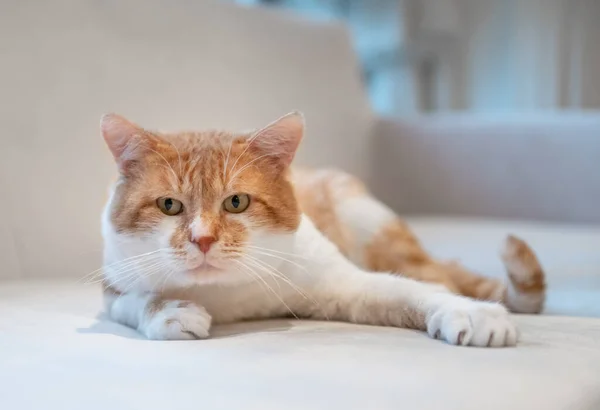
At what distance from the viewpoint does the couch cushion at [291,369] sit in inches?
35.3

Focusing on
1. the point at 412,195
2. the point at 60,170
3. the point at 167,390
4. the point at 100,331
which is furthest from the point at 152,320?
the point at 412,195

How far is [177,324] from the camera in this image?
1.20m

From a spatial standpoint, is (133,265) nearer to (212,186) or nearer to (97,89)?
(212,186)

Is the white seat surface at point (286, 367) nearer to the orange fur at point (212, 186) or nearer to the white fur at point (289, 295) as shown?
the white fur at point (289, 295)

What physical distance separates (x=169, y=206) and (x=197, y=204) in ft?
0.19

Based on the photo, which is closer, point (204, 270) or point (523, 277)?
point (204, 270)

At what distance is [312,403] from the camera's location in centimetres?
88

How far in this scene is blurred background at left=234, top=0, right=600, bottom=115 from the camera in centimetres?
416

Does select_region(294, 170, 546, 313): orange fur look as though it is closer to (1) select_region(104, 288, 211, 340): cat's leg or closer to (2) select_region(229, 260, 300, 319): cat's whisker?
(2) select_region(229, 260, 300, 319): cat's whisker

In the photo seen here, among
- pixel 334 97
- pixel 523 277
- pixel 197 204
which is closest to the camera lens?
pixel 197 204

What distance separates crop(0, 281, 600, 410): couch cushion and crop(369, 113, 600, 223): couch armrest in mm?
1465

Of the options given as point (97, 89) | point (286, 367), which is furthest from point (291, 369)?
point (97, 89)

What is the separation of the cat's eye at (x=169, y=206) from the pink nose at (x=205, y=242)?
103 mm

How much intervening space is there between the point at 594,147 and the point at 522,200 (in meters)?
0.31
